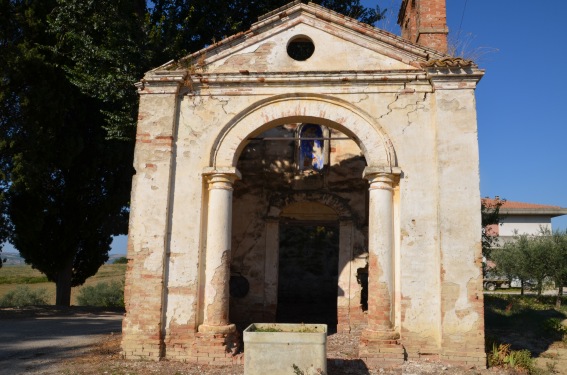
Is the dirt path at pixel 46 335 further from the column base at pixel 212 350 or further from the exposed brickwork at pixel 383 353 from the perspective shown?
the exposed brickwork at pixel 383 353

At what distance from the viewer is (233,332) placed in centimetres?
766

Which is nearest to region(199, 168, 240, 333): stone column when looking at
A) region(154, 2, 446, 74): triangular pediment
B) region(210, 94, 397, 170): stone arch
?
region(210, 94, 397, 170): stone arch

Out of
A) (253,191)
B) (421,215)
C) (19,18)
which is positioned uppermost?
(19,18)

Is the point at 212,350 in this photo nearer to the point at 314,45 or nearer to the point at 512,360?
the point at 512,360

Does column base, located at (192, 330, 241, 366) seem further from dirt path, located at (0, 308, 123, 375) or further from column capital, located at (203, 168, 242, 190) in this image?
column capital, located at (203, 168, 242, 190)

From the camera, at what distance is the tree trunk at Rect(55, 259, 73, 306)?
15727 mm

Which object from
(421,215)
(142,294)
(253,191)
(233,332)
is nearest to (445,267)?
(421,215)

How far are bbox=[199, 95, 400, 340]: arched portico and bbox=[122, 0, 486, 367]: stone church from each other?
0.06ft

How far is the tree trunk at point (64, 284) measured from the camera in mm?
15727

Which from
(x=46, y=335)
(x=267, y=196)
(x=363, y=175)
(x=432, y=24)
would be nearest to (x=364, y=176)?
(x=363, y=175)

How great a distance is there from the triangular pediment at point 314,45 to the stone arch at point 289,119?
54 centimetres

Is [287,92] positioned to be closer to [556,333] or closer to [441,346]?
[441,346]

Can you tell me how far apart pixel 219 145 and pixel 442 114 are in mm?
3649

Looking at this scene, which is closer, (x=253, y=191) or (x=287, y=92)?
(x=287, y=92)
